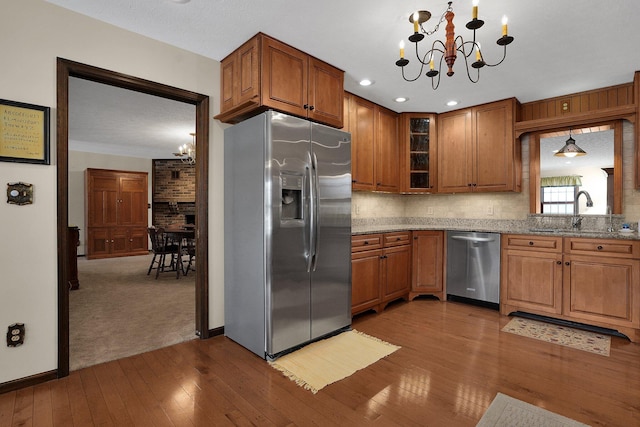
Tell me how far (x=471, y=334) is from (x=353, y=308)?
116cm

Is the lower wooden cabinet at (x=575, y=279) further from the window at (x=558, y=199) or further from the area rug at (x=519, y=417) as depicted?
the area rug at (x=519, y=417)

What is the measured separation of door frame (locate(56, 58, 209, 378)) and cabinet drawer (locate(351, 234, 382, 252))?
1.47 m

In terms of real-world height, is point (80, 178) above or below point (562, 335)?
above

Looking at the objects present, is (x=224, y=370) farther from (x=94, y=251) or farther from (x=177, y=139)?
(x=94, y=251)

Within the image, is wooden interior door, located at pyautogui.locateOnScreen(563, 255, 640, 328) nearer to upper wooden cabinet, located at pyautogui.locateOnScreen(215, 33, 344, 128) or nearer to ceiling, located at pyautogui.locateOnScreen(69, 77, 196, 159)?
upper wooden cabinet, located at pyautogui.locateOnScreen(215, 33, 344, 128)

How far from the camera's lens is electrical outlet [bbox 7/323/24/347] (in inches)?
83.4

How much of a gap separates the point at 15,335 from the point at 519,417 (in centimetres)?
318

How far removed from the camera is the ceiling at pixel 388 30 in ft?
7.36

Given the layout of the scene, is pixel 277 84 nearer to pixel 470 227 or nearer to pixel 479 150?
pixel 479 150

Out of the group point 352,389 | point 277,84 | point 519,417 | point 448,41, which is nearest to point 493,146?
point 448,41

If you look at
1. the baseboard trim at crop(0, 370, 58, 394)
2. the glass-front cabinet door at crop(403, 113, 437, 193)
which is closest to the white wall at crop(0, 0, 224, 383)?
the baseboard trim at crop(0, 370, 58, 394)

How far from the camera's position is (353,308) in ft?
11.3

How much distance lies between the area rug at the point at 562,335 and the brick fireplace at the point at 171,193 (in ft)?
26.0

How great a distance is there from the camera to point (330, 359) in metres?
2.61
